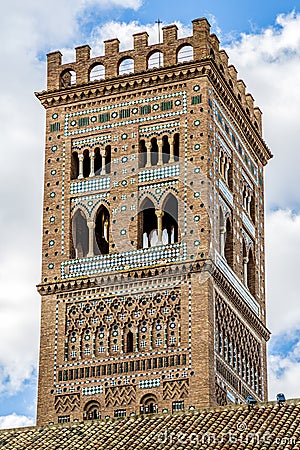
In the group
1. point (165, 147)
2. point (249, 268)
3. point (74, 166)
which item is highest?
point (74, 166)

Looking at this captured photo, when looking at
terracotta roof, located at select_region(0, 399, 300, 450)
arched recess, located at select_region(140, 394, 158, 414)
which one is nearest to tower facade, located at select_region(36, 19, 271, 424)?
arched recess, located at select_region(140, 394, 158, 414)

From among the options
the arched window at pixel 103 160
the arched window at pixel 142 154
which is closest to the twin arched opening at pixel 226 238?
the arched window at pixel 142 154

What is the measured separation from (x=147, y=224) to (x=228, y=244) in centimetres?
192

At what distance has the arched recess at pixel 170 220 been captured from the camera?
36.2m

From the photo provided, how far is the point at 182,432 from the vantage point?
2762 centimetres

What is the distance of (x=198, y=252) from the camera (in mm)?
35094

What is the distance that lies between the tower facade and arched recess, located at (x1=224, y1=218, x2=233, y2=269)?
32 mm

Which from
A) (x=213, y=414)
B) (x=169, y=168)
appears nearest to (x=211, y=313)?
(x=169, y=168)

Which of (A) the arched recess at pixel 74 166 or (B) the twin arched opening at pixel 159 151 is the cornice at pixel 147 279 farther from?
(A) the arched recess at pixel 74 166

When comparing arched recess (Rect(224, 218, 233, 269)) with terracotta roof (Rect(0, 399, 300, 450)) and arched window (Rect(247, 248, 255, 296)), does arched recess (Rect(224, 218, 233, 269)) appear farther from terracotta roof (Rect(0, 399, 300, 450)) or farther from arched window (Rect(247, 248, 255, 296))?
terracotta roof (Rect(0, 399, 300, 450))

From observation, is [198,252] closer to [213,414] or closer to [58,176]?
[58,176]

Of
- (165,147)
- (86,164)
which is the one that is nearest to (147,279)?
(165,147)

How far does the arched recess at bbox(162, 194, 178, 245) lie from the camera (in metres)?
36.2

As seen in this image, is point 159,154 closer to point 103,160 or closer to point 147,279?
Answer: point 103,160
